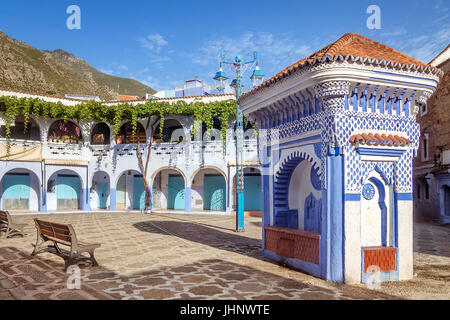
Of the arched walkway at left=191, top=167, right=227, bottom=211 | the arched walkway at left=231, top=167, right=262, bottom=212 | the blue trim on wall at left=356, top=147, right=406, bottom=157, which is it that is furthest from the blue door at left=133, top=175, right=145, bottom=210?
the blue trim on wall at left=356, top=147, right=406, bottom=157

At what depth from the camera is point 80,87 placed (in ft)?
221

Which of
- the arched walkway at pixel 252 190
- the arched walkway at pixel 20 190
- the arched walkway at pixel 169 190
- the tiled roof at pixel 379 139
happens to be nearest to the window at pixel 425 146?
the arched walkway at pixel 252 190

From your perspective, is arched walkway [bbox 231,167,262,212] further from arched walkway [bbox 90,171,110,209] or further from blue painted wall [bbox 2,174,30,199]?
blue painted wall [bbox 2,174,30,199]

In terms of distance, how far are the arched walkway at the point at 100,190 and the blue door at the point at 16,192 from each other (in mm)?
4120

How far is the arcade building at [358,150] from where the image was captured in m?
6.55

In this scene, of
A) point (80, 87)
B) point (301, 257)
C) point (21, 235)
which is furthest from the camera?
point (80, 87)

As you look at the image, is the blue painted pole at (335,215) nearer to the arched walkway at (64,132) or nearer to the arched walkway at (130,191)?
the arched walkway at (130,191)

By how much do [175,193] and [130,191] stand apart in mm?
3243

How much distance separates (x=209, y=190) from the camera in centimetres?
2425

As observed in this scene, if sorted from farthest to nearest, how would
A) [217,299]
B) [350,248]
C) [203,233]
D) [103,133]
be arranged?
[103,133], [203,233], [350,248], [217,299]

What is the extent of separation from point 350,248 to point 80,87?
6948 cm

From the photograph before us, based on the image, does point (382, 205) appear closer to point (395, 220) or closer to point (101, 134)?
point (395, 220)
